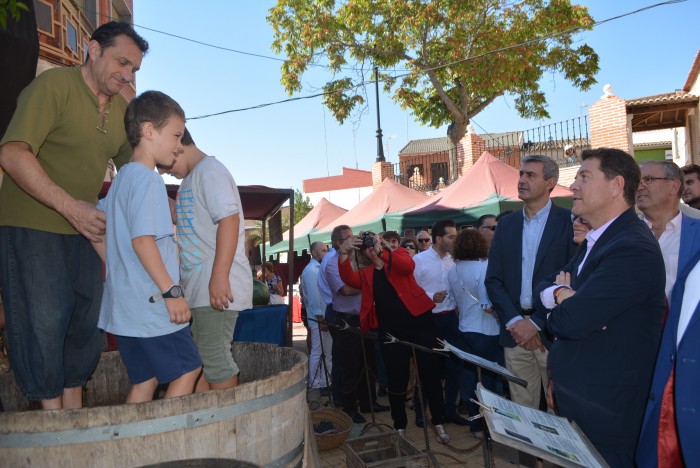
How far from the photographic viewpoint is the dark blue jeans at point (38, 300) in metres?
2.18

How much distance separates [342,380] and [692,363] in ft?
15.4

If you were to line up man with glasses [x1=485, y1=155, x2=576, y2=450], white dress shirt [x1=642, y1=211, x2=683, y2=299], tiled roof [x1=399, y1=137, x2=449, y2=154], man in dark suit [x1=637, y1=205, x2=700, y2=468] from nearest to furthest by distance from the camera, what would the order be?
man in dark suit [x1=637, y1=205, x2=700, y2=468] → white dress shirt [x1=642, y1=211, x2=683, y2=299] → man with glasses [x1=485, y1=155, x2=576, y2=450] → tiled roof [x1=399, y1=137, x2=449, y2=154]

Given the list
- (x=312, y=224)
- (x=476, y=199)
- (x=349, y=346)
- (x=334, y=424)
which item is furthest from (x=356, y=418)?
(x=312, y=224)

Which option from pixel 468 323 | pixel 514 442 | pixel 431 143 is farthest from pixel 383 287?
pixel 431 143

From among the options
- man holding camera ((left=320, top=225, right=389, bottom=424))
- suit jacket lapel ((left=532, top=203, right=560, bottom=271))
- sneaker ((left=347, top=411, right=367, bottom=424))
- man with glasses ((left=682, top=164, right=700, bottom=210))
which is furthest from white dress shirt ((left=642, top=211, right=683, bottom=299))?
sneaker ((left=347, top=411, right=367, bottom=424))

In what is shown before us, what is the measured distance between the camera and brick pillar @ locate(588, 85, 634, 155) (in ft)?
48.0

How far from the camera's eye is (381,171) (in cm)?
2177

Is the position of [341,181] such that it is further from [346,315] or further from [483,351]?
[483,351]

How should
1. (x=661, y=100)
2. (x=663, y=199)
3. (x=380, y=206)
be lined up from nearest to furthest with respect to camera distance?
(x=663, y=199) < (x=380, y=206) < (x=661, y=100)

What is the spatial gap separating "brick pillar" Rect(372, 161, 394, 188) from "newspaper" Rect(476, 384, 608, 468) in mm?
19721

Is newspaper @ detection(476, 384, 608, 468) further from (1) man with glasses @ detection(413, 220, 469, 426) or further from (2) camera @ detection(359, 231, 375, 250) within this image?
(1) man with glasses @ detection(413, 220, 469, 426)

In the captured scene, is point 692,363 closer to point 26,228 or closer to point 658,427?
point 658,427

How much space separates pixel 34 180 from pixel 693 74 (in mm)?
20228

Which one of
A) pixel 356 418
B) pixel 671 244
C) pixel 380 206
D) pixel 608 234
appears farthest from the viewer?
pixel 380 206
